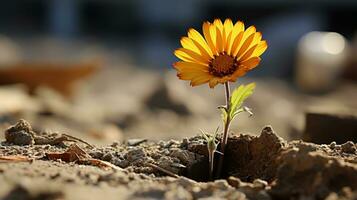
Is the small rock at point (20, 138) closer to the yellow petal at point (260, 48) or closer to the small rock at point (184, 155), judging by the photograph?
A: the small rock at point (184, 155)

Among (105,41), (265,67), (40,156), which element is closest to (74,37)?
(105,41)

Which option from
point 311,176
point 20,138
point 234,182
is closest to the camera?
point 311,176

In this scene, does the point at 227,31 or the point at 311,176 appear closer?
the point at 311,176

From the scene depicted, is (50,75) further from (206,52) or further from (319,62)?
(206,52)

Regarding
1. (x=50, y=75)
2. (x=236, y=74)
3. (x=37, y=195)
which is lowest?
(x=37, y=195)

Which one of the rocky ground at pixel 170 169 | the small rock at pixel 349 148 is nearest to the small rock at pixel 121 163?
the rocky ground at pixel 170 169

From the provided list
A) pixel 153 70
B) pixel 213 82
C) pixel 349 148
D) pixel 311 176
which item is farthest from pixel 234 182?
pixel 153 70

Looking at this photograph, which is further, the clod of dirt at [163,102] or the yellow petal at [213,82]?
the clod of dirt at [163,102]

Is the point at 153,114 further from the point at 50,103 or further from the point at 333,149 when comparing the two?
the point at 333,149
